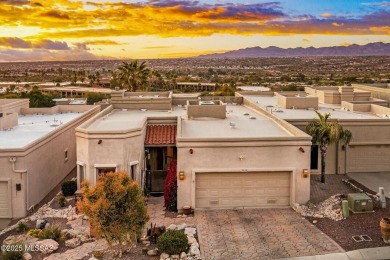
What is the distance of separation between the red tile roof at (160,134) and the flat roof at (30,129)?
19.8ft

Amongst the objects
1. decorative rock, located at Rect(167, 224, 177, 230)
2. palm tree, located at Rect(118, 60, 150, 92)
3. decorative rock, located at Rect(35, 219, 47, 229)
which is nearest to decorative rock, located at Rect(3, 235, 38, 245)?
decorative rock, located at Rect(35, 219, 47, 229)

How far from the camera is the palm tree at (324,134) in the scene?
25.3 m

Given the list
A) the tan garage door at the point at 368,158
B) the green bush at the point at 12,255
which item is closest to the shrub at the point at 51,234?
the green bush at the point at 12,255

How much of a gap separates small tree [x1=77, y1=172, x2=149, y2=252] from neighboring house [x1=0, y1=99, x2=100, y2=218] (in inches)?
279

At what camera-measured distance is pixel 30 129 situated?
1137 inches

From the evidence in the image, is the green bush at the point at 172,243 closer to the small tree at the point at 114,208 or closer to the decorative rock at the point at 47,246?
the small tree at the point at 114,208

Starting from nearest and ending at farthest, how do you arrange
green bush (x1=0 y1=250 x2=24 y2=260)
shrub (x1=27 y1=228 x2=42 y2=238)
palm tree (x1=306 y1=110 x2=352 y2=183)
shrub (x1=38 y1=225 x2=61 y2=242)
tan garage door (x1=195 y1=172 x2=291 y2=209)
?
green bush (x1=0 y1=250 x2=24 y2=260), shrub (x1=38 y1=225 x2=61 y2=242), shrub (x1=27 y1=228 x2=42 y2=238), tan garage door (x1=195 y1=172 x2=291 y2=209), palm tree (x1=306 y1=110 x2=352 y2=183)

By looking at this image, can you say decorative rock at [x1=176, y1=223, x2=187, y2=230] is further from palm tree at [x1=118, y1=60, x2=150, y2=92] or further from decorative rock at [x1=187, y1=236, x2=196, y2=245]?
palm tree at [x1=118, y1=60, x2=150, y2=92]

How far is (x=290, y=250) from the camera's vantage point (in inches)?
653

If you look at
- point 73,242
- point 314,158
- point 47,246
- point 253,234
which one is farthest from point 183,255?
point 314,158

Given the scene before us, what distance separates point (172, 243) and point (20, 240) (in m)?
6.50

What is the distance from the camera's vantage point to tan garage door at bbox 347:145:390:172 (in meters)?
28.5

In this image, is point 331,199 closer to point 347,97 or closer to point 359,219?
point 359,219

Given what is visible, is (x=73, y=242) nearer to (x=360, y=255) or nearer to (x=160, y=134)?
(x=160, y=134)
